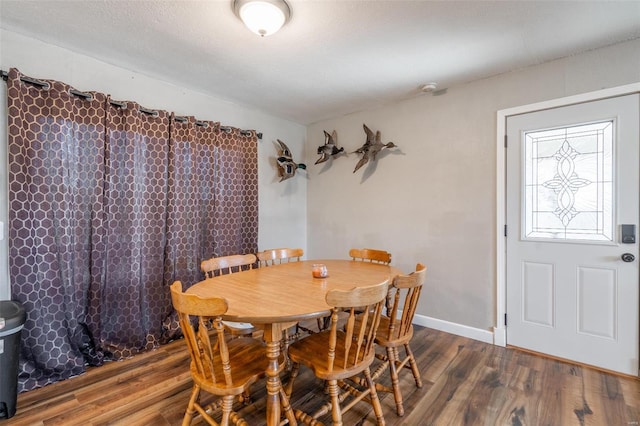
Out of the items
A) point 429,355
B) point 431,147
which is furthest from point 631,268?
point 431,147

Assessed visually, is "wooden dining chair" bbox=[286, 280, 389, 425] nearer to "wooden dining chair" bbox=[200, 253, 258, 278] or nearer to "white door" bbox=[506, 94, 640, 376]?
"wooden dining chair" bbox=[200, 253, 258, 278]

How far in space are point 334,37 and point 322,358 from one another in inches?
84.0

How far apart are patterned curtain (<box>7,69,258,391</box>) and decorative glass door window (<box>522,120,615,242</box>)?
2991 millimetres

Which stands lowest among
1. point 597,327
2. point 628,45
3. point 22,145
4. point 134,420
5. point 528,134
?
point 134,420

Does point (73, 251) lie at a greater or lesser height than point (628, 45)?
lesser

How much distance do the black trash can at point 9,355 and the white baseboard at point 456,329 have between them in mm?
3262

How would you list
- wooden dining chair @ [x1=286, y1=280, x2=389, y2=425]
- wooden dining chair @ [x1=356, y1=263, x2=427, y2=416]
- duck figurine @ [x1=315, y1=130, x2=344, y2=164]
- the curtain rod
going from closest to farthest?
wooden dining chair @ [x1=286, y1=280, x2=389, y2=425]
wooden dining chair @ [x1=356, y1=263, x2=427, y2=416]
the curtain rod
duck figurine @ [x1=315, y1=130, x2=344, y2=164]

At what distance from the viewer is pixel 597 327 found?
90.2 inches

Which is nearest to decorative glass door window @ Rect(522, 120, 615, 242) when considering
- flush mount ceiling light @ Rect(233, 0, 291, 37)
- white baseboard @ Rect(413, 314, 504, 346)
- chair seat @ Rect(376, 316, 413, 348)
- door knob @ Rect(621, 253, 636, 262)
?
door knob @ Rect(621, 253, 636, 262)

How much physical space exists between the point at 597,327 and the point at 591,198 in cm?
101

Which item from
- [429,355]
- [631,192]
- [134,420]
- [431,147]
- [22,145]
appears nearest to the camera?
[134,420]

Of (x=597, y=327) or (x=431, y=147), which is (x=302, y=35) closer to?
(x=431, y=147)

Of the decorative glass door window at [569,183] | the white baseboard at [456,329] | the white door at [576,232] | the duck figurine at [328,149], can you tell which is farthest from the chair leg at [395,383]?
the duck figurine at [328,149]

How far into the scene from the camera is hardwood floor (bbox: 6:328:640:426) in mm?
1760
